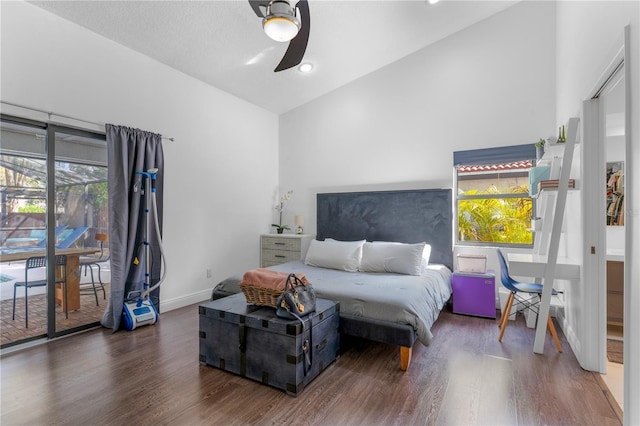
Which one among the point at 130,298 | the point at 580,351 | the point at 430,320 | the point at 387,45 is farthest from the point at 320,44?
the point at 580,351

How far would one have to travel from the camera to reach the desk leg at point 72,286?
316cm

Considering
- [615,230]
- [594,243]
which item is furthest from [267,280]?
[615,230]

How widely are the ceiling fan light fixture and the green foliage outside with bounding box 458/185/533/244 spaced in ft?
10.4

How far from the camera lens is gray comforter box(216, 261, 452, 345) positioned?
2.46 m

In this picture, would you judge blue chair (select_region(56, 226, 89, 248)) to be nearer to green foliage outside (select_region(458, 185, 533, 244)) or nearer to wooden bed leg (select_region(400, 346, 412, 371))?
wooden bed leg (select_region(400, 346, 412, 371))

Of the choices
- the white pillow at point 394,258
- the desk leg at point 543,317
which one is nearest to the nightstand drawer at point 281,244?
the white pillow at point 394,258

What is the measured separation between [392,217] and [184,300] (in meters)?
2.93

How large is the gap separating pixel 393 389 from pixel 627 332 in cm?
133

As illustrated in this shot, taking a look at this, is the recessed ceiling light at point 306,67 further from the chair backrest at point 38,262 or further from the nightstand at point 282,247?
the chair backrest at point 38,262

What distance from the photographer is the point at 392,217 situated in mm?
4422

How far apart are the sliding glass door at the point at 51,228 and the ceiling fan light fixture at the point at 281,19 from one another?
2.39 metres

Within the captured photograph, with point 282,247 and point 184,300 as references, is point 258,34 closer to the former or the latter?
point 282,247

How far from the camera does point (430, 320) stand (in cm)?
271

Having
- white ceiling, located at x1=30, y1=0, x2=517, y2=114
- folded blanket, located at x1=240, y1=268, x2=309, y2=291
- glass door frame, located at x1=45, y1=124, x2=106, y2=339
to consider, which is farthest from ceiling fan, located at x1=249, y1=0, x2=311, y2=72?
glass door frame, located at x1=45, y1=124, x2=106, y2=339
